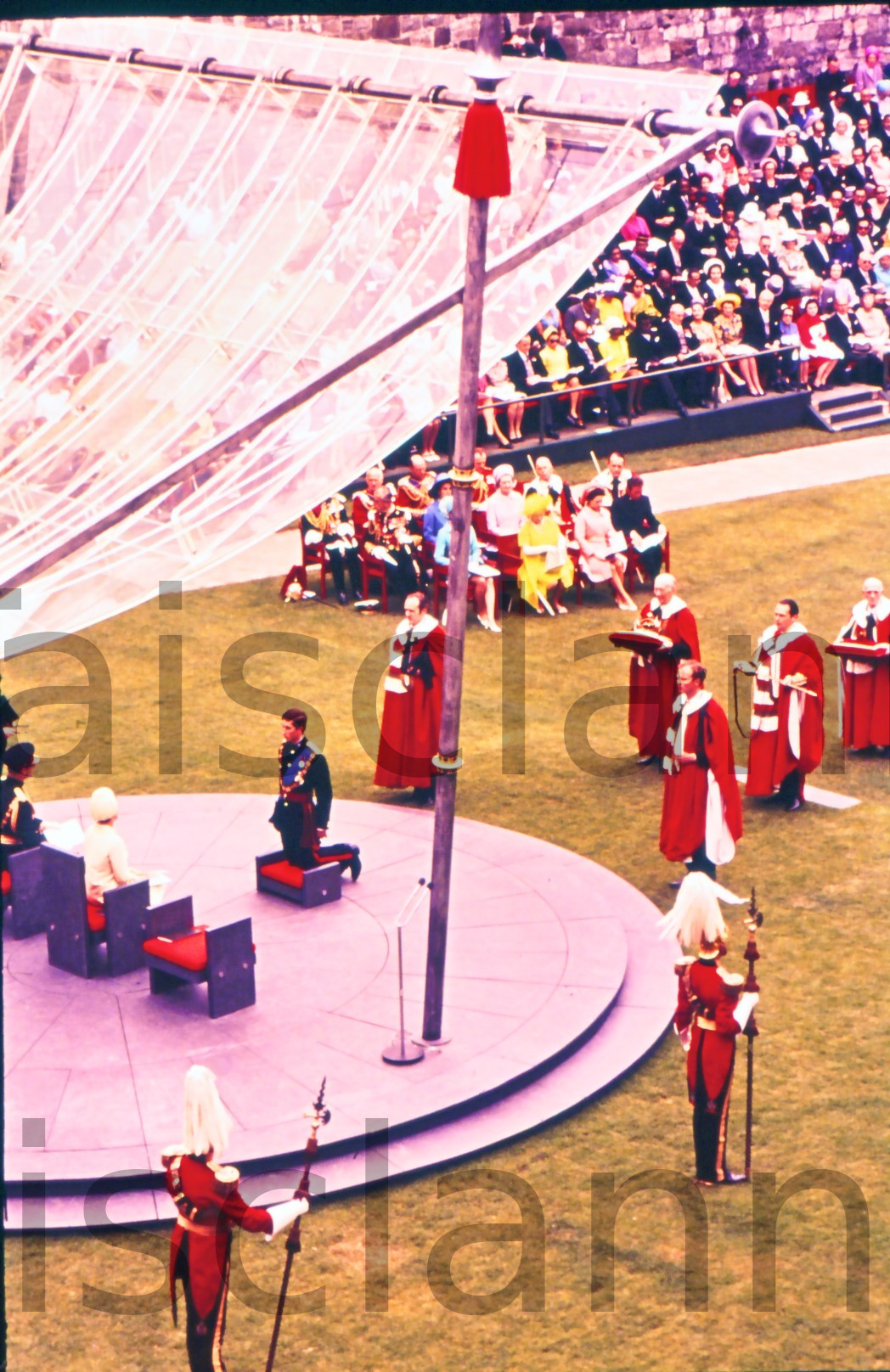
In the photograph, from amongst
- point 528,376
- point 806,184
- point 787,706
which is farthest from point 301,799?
point 806,184

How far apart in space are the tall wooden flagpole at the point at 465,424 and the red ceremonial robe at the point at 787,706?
13.5 ft

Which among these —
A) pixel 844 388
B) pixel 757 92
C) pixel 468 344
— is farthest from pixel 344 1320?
pixel 757 92

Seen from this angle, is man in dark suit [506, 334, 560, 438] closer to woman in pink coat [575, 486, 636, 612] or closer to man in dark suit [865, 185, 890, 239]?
woman in pink coat [575, 486, 636, 612]

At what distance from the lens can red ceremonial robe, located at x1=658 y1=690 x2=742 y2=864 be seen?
10867 millimetres

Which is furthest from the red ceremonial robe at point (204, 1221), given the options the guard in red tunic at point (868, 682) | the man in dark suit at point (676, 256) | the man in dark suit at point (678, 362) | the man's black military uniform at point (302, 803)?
the man in dark suit at point (676, 256)

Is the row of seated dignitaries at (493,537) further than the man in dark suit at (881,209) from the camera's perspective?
No

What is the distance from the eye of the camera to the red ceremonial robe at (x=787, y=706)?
39.9 ft

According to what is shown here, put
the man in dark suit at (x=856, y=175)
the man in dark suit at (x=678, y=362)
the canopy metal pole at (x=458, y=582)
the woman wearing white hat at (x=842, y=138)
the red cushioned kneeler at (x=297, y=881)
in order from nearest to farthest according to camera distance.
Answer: the canopy metal pole at (x=458, y=582) → the red cushioned kneeler at (x=297, y=881) → the man in dark suit at (x=678, y=362) → the man in dark suit at (x=856, y=175) → the woman wearing white hat at (x=842, y=138)

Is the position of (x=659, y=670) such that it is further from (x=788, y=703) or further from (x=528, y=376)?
(x=528, y=376)

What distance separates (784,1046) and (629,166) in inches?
189

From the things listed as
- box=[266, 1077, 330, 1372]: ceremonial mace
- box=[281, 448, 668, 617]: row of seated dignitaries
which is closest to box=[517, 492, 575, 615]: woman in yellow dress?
box=[281, 448, 668, 617]: row of seated dignitaries

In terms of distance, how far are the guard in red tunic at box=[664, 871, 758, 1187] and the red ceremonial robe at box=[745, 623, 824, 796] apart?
4276 mm

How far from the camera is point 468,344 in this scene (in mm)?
7301

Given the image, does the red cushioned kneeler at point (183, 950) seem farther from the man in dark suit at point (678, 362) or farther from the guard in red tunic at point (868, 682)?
the man in dark suit at point (678, 362)
